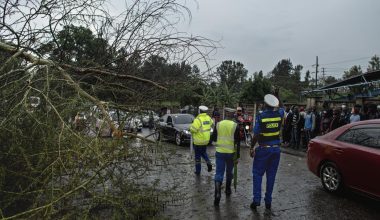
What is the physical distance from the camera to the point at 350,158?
6.39 meters

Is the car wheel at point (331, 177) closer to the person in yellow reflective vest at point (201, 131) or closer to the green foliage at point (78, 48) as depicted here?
the person in yellow reflective vest at point (201, 131)

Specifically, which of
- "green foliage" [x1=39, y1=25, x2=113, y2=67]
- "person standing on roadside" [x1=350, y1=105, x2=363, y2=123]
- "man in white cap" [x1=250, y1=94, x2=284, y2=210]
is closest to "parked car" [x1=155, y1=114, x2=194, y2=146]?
"person standing on roadside" [x1=350, y1=105, x2=363, y2=123]

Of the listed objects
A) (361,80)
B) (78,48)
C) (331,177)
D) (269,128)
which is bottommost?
(331,177)

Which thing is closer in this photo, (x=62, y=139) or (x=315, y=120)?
(x=62, y=139)

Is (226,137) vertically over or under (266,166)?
over

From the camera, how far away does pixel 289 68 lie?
116 metres

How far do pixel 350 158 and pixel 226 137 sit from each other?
7.05 ft

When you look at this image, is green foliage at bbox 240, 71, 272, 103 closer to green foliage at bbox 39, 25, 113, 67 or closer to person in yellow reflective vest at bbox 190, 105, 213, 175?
person in yellow reflective vest at bbox 190, 105, 213, 175

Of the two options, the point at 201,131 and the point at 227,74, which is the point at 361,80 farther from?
the point at 227,74

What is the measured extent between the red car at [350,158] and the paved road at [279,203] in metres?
0.33

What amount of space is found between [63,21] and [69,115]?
171cm

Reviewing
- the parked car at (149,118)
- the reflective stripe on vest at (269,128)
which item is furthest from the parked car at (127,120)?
the reflective stripe on vest at (269,128)

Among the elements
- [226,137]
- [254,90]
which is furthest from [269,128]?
[254,90]

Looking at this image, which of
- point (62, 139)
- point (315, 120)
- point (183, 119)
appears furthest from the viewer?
point (183, 119)
